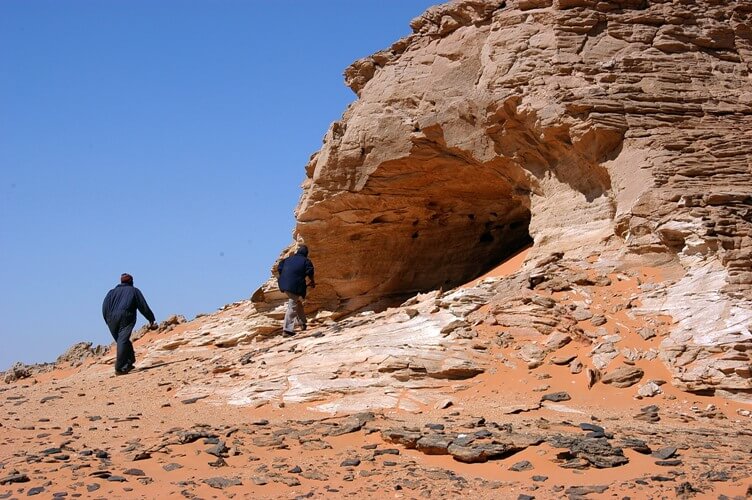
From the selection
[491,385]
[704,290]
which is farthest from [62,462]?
[704,290]

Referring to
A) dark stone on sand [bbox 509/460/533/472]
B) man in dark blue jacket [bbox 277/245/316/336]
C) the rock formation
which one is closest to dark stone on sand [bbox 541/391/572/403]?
the rock formation

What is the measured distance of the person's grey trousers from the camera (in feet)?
42.2

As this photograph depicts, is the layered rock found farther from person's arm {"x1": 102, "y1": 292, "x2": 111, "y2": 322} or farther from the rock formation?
person's arm {"x1": 102, "y1": 292, "x2": 111, "y2": 322}

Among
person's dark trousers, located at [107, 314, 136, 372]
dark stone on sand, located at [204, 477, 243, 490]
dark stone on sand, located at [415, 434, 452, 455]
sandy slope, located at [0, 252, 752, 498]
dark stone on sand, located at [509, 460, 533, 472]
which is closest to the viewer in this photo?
sandy slope, located at [0, 252, 752, 498]

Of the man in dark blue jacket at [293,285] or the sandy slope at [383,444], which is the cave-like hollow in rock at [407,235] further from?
the sandy slope at [383,444]

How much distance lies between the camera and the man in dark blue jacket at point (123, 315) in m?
12.3

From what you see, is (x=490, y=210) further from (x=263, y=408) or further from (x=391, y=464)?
(x=391, y=464)

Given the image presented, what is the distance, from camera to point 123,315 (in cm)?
1226

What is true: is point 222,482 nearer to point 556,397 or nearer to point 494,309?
point 556,397

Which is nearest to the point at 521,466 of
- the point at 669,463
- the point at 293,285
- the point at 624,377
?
the point at 669,463

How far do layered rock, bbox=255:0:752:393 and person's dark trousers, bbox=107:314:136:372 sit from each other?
393 centimetres

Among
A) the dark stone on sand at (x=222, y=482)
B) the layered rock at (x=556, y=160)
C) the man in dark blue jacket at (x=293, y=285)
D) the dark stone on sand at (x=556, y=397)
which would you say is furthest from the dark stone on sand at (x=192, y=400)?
the layered rock at (x=556, y=160)

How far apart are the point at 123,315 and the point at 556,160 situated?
7324 mm

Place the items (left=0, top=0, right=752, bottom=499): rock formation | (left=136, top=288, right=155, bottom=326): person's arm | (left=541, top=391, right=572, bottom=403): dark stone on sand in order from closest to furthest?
1. (left=0, top=0, right=752, bottom=499): rock formation
2. (left=541, top=391, right=572, bottom=403): dark stone on sand
3. (left=136, top=288, right=155, bottom=326): person's arm
